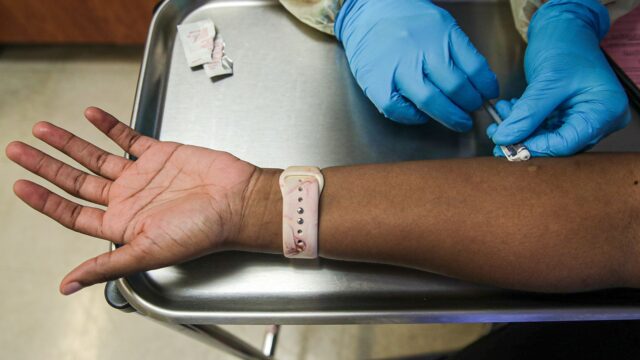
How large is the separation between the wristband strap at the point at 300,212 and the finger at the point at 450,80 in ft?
0.97

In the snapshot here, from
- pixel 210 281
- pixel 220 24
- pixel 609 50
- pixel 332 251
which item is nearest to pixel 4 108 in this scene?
pixel 220 24

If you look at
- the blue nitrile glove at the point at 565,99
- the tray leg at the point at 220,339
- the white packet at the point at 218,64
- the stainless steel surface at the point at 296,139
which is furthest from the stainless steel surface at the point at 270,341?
the blue nitrile glove at the point at 565,99

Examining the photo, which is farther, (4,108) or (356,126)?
(4,108)

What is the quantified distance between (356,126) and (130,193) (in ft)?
1.48

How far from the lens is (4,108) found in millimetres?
1922

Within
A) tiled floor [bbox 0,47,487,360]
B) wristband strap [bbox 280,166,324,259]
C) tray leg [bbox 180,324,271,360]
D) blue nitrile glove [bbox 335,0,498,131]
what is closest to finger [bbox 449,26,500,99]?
blue nitrile glove [bbox 335,0,498,131]

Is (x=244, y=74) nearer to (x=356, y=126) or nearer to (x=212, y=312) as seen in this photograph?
(x=356, y=126)

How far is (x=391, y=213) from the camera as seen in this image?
714 millimetres

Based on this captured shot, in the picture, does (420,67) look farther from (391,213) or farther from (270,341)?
(270,341)

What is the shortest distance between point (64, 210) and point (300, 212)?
1.39 feet

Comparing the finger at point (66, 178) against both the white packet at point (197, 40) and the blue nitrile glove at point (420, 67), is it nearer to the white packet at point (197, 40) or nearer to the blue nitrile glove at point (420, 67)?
the white packet at point (197, 40)

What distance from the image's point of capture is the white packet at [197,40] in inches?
36.2

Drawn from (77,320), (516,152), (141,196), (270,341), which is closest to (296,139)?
(141,196)

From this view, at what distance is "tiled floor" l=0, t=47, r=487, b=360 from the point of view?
144 centimetres
